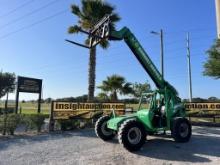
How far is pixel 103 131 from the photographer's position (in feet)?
36.4

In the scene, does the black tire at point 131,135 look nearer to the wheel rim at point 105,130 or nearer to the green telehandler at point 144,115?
the green telehandler at point 144,115

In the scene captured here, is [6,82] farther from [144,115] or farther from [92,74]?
A: [144,115]

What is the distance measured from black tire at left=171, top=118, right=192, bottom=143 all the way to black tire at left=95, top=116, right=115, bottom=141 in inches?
102

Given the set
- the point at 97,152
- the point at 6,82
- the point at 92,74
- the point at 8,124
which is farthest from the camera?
the point at 6,82

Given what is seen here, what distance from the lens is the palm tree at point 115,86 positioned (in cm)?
3853

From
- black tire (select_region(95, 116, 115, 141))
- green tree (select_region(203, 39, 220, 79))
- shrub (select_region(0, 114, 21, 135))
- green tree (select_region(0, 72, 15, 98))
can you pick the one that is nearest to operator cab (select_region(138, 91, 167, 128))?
black tire (select_region(95, 116, 115, 141))

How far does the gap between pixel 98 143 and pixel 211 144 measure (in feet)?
14.7

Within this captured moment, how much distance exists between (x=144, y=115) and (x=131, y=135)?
1.27 m

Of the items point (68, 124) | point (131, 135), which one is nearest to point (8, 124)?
point (68, 124)

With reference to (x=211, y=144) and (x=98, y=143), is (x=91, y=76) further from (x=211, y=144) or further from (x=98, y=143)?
(x=211, y=144)

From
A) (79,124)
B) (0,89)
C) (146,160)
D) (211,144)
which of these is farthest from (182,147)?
(0,89)

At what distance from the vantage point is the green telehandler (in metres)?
9.23

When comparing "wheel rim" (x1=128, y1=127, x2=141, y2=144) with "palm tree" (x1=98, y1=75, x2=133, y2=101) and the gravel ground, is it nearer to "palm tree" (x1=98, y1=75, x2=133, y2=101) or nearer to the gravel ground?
the gravel ground

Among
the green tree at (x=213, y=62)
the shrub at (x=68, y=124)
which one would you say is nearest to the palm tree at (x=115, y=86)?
the green tree at (x=213, y=62)
